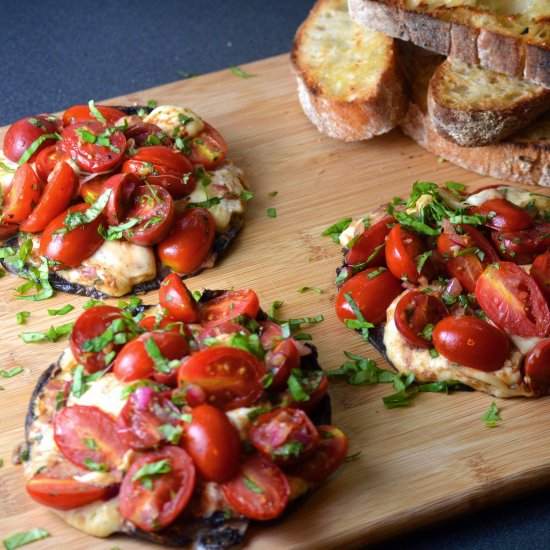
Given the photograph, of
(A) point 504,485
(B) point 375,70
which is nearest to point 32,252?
(B) point 375,70

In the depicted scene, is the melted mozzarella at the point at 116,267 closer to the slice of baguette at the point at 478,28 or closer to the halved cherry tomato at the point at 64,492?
the halved cherry tomato at the point at 64,492

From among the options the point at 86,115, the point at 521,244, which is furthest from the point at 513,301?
the point at 86,115

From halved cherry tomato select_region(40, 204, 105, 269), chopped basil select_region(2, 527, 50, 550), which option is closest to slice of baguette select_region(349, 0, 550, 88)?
halved cherry tomato select_region(40, 204, 105, 269)

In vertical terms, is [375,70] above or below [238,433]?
above

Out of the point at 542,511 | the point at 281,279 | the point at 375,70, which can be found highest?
the point at 375,70

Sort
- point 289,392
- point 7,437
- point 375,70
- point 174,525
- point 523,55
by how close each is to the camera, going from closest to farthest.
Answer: point 174,525
point 289,392
point 7,437
point 523,55
point 375,70

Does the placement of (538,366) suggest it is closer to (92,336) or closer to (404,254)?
(404,254)

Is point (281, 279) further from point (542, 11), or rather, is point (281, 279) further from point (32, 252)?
point (542, 11)

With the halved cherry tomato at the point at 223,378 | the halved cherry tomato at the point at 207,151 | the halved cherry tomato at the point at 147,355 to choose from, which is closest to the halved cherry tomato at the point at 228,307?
the halved cherry tomato at the point at 147,355
